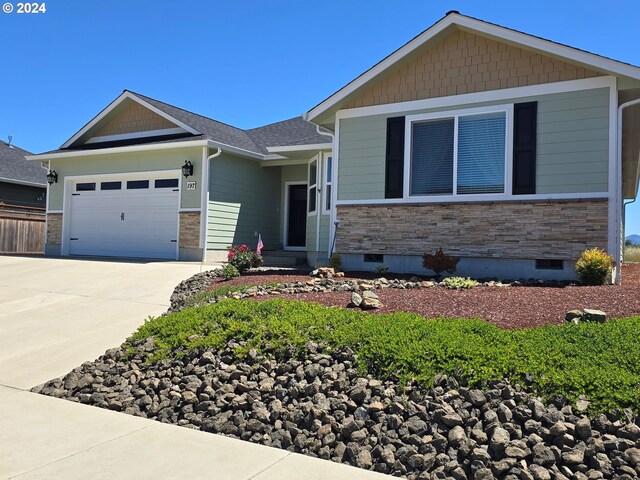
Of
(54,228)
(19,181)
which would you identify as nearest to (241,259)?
(54,228)

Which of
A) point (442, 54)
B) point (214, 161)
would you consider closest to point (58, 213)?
point (214, 161)

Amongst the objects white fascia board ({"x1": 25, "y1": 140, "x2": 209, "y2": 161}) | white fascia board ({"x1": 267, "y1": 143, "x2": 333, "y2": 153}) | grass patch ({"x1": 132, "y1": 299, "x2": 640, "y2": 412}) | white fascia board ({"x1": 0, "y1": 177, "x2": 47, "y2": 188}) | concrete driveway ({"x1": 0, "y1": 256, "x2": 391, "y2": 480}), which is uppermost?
white fascia board ({"x1": 25, "y1": 140, "x2": 209, "y2": 161})

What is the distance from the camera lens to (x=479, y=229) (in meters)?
9.73

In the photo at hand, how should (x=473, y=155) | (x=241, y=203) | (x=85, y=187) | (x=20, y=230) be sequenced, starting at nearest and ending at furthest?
(x=473, y=155), (x=241, y=203), (x=85, y=187), (x=20, y=230)

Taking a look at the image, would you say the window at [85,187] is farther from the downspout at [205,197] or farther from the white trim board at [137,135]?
the downspout at [205,197]

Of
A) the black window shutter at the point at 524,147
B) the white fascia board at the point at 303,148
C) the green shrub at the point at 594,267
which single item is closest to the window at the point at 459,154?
the black window shutter at the point at 524,147

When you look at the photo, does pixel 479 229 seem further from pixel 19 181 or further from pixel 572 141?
pixel 19 181

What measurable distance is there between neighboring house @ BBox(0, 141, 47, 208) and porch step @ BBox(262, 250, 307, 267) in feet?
45.3

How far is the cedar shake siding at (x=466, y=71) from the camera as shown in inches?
368

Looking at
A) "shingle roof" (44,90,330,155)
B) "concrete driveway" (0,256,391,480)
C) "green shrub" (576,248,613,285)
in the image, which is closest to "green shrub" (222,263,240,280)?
"concrete driveway" (0,256,391,480)

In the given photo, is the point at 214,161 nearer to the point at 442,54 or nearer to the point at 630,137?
the point at 442,54

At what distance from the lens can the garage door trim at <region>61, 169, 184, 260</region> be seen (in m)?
15.2

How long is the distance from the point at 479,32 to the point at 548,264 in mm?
4471

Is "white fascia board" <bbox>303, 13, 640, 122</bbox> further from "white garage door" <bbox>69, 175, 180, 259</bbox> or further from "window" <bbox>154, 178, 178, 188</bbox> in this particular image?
"white garage door" <bbox>69, 175, 180, 259</bbox>
